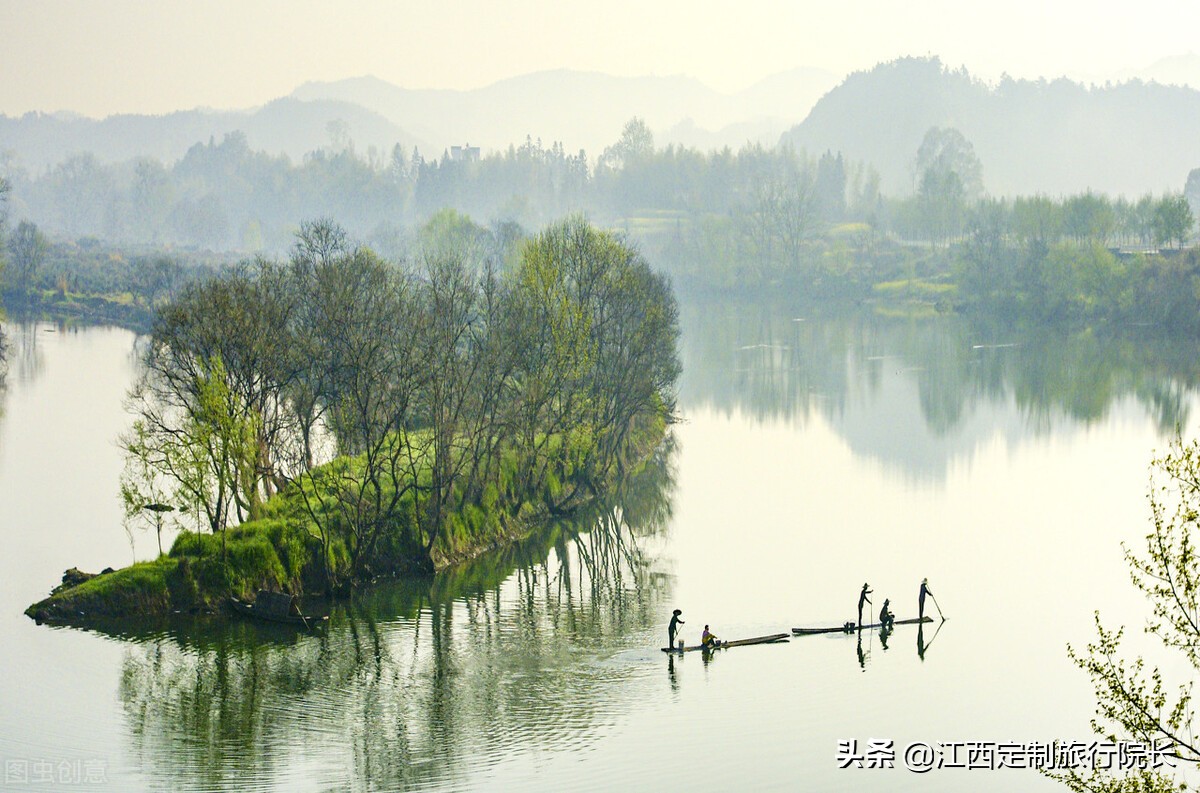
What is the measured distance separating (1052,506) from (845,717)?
90.5ft

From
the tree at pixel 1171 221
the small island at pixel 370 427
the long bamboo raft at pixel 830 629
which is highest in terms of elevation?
the tree at pixel 1171 221

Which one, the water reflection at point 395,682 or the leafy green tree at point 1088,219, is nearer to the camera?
the water reflection at point 395,682

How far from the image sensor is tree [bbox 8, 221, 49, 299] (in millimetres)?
153500

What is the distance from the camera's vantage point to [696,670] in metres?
35.5

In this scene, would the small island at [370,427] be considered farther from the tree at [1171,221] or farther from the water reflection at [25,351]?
the tree at [1171,221]

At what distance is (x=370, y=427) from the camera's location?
144 feet

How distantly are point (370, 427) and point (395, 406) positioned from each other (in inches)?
46.7

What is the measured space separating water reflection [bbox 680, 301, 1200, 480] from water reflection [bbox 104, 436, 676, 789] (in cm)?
2934

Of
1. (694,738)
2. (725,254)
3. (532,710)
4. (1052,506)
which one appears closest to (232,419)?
(532,710)

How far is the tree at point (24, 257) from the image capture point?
504ft

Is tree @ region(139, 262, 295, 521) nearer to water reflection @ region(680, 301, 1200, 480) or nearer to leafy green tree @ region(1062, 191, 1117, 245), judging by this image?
water reflection @ region(680, 301, 1200, 480)

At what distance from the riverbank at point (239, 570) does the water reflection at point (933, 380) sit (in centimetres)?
3063

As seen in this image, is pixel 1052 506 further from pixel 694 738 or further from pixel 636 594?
pixel 694 738

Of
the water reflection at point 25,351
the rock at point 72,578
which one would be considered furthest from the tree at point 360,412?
the water reflection at point 25,351
